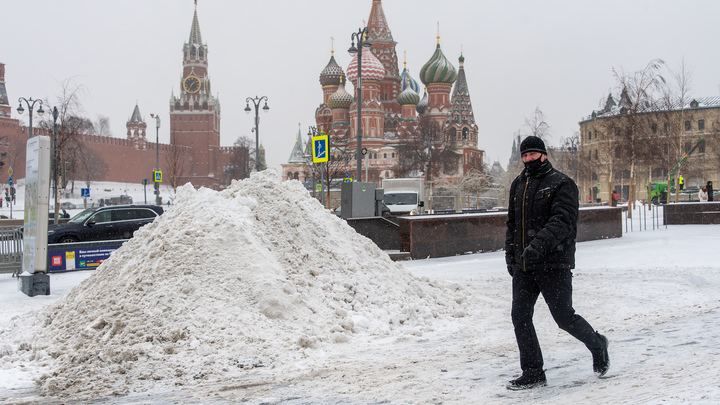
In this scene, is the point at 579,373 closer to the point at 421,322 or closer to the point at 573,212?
the point at 573,212

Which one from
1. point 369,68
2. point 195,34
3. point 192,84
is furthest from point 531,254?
point 195,34

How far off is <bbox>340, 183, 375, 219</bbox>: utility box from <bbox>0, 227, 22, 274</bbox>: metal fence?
8.62m

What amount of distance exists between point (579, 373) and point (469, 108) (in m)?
91.6

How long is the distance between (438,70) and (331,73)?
13.6 m

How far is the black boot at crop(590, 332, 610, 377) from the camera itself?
5582 mm

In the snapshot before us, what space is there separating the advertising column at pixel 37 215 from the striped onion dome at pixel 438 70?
82.7 meters

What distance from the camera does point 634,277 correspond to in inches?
499

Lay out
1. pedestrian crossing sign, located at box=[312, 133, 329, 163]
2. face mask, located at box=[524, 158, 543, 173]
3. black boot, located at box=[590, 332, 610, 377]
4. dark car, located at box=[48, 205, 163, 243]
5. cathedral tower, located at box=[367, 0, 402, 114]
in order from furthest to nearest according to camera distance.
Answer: cathedral tower, located at box=[367, 0, 402, 114] → pedestrian crossing sign, located at box=[312, 133, 329, 163] → dark car, located at box=[48, 205, 163, 243] → black boot, located at box=[590, 332, 610, 377] → face mask, located at box=[524, 158, 543, 173]

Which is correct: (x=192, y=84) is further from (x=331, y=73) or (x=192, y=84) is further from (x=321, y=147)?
(x=321, y=147)

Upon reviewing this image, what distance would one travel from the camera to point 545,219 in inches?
210

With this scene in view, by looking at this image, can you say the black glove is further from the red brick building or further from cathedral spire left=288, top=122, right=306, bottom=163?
the red brick building

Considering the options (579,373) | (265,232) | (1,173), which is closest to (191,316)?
(265,232)

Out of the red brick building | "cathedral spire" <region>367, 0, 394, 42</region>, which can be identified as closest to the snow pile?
"cathedral spire" <region>367, 0, 394, 42</region>

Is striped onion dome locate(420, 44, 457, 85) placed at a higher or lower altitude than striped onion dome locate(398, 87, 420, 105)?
higher
